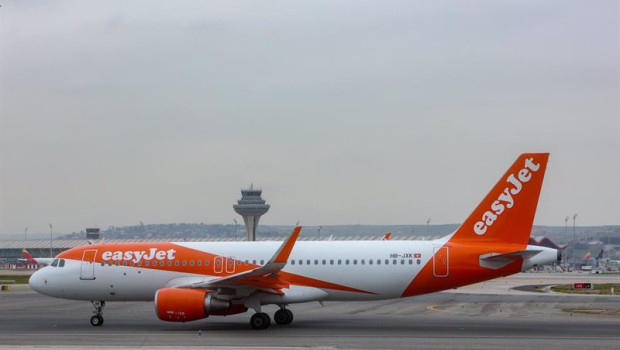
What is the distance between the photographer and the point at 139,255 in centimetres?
3284

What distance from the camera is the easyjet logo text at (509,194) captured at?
29781 mm

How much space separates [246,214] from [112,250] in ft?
429

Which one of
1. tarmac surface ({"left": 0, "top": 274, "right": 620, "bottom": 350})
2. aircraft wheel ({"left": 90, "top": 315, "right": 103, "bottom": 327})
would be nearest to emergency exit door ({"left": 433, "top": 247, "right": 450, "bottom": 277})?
tarmac surface ({"left": 0, "top": 274, "right": 620, "bottom": 350})

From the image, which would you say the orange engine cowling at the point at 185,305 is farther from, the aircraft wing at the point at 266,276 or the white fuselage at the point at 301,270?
the white fuselage at the point at 301,270

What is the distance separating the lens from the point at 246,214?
164m

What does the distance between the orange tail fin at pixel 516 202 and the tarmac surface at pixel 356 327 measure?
3.16m

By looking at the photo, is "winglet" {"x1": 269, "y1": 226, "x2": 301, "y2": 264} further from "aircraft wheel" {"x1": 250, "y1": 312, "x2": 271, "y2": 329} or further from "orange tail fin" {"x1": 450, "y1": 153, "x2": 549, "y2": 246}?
"orange tail fin" {"x1": 450, "y1": 153, "x2": 549, "y2": 246}

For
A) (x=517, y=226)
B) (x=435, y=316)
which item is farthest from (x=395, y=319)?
(x=517, y=226)

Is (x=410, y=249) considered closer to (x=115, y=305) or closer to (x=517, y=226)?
(x=517, y=226)

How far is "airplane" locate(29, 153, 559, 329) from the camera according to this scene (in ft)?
96.3

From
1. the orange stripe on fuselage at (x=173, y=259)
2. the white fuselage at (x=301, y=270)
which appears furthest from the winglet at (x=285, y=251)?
the white fuselage at (x=301, y=270)

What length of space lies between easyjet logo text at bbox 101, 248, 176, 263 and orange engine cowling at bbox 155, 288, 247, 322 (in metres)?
3.27

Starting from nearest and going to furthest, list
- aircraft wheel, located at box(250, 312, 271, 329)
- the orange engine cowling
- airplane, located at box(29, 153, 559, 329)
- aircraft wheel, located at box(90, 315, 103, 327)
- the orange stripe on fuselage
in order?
the orange engine cowling
airplane, located at box(29, 153, 559, 329)
aircraft wheel, located at box(250, 312, 271, 329)
the orange stripe on fuselage
aircraft wheel, located at box(90, 315, 103, 327)

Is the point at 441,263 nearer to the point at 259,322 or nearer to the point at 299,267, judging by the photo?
the point at 299,267
